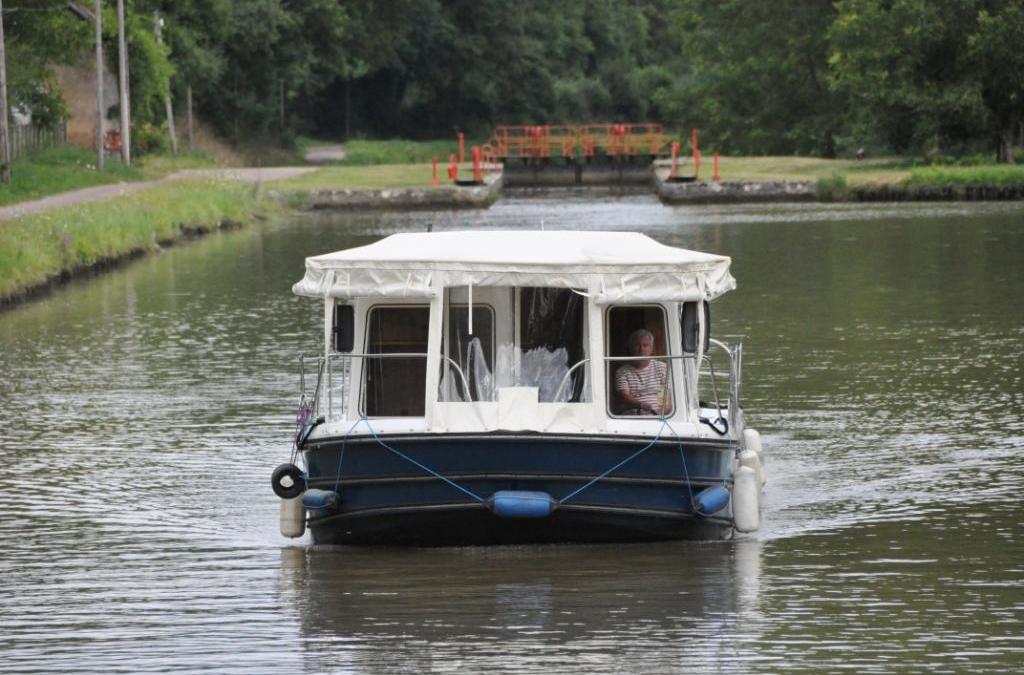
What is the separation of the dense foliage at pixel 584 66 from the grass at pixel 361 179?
6.44 metres

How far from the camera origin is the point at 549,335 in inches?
575

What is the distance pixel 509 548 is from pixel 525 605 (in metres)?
1.71

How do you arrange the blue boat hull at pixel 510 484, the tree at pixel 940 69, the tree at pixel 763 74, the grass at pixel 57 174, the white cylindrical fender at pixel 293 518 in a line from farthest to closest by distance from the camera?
the tree at pixel 763 74 < the tree at pixel 940 69 < the grass at pixel 57 174 < the white cylindrical fender at pixel 293 518 < the blue boat hull at pixel 510 484

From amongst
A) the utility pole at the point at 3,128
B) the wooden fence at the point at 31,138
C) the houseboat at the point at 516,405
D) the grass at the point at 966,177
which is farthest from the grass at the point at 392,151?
the houseboat at the point at 516,405

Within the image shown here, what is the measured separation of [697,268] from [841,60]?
67154 millimetres

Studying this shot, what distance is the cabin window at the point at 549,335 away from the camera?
47.7 feet

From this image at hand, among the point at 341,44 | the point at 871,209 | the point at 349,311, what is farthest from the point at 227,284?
the point at 341,44

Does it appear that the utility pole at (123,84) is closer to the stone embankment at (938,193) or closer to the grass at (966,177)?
the stone embankment at (938,193)

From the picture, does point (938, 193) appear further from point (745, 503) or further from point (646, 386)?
point (646, 386)

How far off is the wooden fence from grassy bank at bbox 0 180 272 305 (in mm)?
7792

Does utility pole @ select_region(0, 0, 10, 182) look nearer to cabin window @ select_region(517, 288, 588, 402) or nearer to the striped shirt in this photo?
cabin window @ select_region(517, 288, 588, 402)

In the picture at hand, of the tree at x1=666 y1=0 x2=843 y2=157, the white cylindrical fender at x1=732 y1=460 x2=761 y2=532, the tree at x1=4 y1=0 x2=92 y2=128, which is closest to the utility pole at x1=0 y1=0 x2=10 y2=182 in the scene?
the tree at x1=4 y1=0 x2=92 y2=128

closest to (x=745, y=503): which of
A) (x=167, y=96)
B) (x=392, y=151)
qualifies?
(x=167, y=96)

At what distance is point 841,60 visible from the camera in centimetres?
7956
